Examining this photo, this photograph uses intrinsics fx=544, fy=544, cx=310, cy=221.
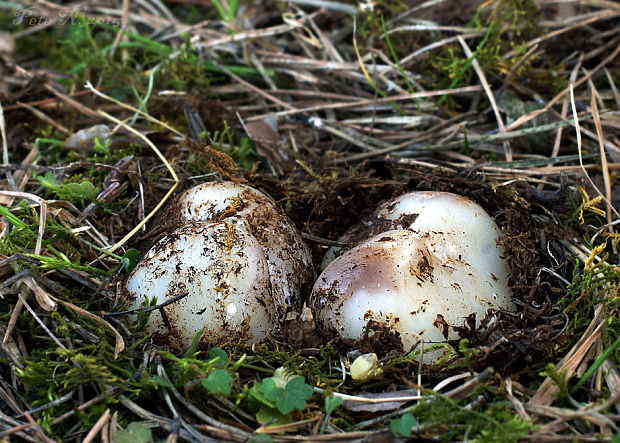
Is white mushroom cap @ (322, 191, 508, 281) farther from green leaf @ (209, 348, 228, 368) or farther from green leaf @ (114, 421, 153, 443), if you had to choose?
green leaf @ (114, 421, 153, 443)

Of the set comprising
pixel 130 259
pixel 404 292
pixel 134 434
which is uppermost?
pixel 404 292

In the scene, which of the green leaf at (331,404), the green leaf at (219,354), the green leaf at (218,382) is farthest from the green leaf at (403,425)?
the green leaf at (219,354)

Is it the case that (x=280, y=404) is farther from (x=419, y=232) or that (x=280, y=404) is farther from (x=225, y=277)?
(x=419, y=232)

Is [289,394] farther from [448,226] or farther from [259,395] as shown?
[448,226]

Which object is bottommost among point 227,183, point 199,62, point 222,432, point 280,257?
point 222,432

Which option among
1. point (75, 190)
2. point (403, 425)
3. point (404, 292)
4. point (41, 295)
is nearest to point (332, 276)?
point (404, 292)

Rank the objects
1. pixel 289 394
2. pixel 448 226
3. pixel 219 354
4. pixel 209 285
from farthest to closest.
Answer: pixel 448 226
pixel 209 285
pixel 219 354
pixel 289 394

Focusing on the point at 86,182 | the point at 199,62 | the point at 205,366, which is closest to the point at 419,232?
the point at 205,366
